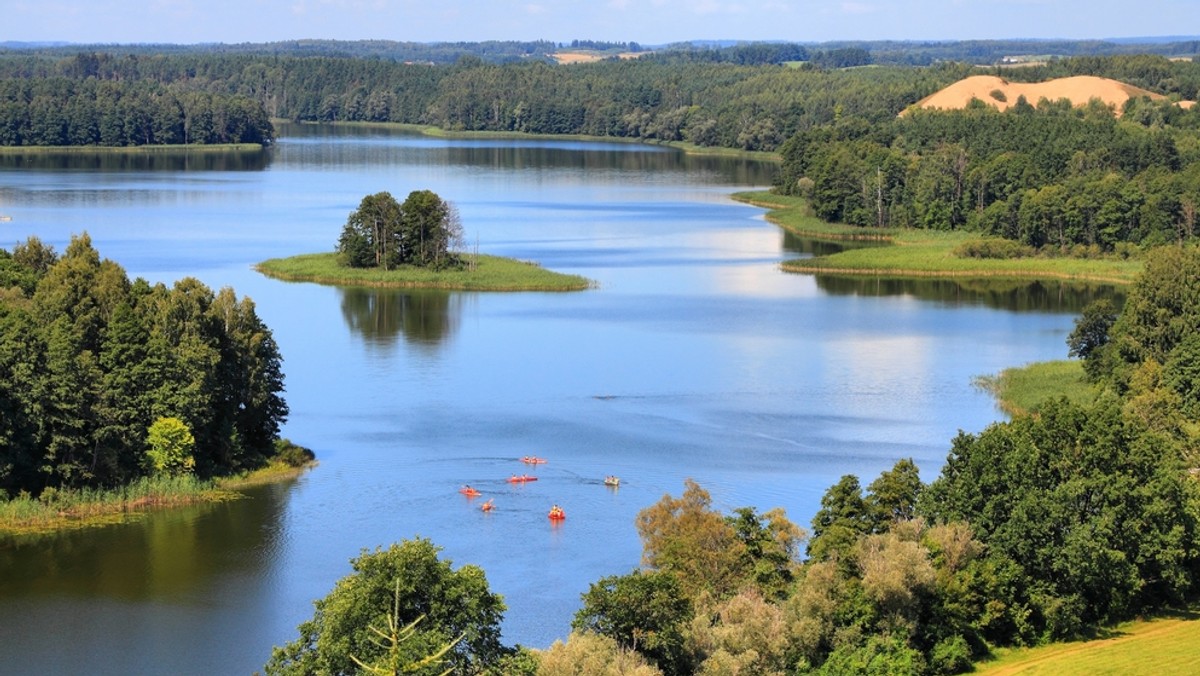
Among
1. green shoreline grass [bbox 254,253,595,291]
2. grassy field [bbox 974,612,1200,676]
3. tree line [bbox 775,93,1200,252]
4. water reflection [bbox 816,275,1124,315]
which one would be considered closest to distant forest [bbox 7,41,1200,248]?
tree line [bbox 775,93,1200,252]

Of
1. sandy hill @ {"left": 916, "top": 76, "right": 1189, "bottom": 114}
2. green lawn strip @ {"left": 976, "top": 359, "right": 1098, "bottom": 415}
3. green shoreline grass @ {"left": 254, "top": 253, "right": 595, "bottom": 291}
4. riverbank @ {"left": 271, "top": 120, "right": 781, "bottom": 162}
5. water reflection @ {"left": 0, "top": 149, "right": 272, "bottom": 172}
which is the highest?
sandy hill @ {"left": 916, "top": 76, "right": 1189, "bottom": 114}

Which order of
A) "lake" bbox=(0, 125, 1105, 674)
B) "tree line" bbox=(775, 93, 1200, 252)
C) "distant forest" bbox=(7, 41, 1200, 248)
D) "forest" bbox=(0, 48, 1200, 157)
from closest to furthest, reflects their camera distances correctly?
"lake" bbox=(0, 125, 1105, 674), "tree line" bbox=(775, 93, 1200, 252), "distant forest" bbox=(7, 41, 1200, 248), "forest" bbox=(0, 48, 1200, 157)

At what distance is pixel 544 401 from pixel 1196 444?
18.6 metres

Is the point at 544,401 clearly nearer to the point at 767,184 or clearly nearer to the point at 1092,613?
the point at 1092,613

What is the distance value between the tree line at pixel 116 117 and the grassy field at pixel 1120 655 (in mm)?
135233

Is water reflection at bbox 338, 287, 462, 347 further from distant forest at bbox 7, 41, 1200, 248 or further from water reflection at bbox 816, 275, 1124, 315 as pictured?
distant forest at bbox 7, 41, 1200, 248

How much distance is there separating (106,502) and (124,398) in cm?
265

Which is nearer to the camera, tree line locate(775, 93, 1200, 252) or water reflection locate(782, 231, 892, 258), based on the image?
tree line locate(775, 93, 1200, 252)

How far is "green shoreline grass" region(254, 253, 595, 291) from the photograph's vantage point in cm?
7025

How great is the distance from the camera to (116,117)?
152 meters

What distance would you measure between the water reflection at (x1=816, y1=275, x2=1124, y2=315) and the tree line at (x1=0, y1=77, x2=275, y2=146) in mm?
91993

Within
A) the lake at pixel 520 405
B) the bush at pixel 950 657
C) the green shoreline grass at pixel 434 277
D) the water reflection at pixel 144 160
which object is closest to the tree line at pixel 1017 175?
the lake at pixel 520 405

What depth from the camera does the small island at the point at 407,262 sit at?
70.8 meters

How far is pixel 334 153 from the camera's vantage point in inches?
5851
